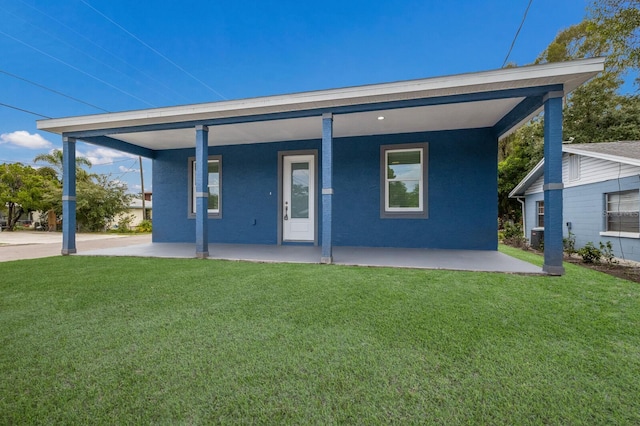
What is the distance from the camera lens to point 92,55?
669 inches

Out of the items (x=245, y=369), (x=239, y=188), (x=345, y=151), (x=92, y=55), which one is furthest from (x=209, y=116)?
(x=92, y=55)

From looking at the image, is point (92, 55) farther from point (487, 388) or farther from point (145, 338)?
point (487, 388)

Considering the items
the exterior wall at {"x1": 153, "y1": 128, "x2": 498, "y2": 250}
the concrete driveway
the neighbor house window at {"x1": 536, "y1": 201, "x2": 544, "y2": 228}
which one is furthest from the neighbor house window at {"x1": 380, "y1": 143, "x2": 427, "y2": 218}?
the concrete driveway

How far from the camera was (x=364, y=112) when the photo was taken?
4.78m

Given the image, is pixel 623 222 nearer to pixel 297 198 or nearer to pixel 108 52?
pixel 297 198

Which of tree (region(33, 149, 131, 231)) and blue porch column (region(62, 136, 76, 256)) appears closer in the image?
blue porch column (region(62, 136, 76, 256))

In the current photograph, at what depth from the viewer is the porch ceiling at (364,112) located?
385 centimetres

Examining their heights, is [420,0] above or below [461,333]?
above

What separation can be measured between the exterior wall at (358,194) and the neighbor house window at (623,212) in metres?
3.29

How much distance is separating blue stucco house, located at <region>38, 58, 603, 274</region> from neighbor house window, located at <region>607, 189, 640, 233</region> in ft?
10.9

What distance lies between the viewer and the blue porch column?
5.84 metres

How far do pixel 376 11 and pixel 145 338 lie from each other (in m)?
16.0

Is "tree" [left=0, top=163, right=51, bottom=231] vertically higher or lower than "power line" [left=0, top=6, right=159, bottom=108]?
lower

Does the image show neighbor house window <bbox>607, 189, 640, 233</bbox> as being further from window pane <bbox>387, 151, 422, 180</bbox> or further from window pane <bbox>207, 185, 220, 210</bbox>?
window pane <bbox>207, 185, 220, 210</bbox>
